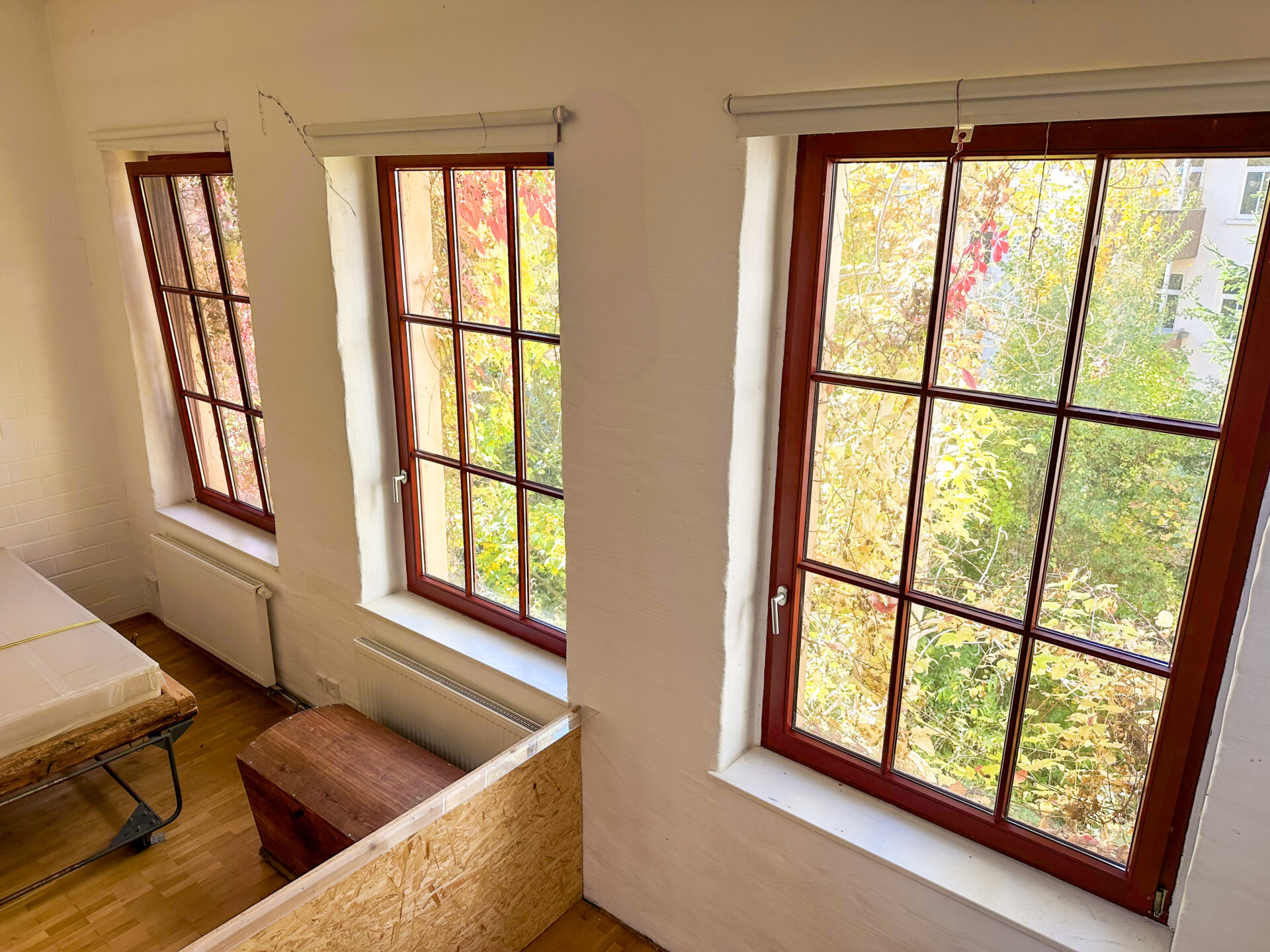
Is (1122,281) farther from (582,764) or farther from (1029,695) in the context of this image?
(582,764)

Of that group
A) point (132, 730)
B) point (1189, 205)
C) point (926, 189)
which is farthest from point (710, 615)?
point (132, 730)

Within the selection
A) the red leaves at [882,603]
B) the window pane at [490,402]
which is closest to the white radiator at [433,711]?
the window pane at [490,402]

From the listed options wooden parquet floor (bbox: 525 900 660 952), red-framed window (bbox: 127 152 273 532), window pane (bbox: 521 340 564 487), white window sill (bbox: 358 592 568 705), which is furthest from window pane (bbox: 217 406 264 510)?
wooden parquet floor (bbox: 525 900 660 952)

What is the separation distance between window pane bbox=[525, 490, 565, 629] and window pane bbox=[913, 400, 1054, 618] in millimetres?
1218

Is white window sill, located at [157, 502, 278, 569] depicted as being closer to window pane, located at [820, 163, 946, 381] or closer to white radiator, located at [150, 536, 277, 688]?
white radiator, located at [150, 536, 277, 688]

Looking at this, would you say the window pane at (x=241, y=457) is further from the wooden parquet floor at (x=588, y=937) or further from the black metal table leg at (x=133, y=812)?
the wooden parquet floor at (x=588, y=937)

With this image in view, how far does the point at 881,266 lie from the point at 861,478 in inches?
20.4

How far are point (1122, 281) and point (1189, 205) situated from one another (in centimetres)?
17

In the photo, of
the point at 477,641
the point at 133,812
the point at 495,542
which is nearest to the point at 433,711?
the point at 477,641

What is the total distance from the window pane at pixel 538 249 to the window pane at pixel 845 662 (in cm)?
111

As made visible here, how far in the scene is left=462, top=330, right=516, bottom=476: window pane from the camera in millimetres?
2900

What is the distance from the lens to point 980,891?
2059mm

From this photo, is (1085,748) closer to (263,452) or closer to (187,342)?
(263,452)

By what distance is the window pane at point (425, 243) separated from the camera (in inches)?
115
